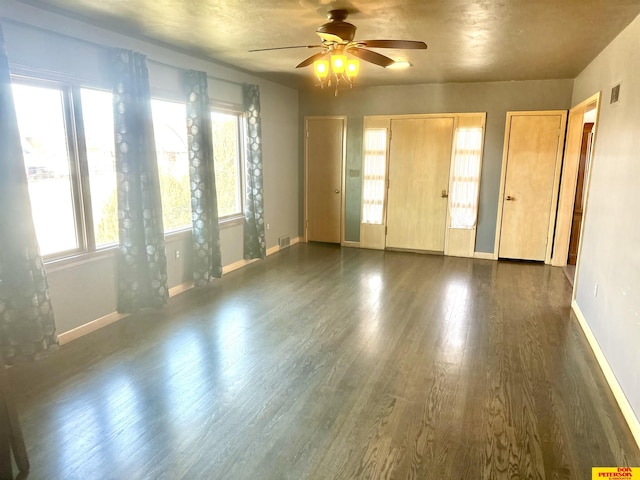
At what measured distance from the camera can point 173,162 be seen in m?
4.48

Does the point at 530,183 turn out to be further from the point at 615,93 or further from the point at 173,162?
the point at 173,162

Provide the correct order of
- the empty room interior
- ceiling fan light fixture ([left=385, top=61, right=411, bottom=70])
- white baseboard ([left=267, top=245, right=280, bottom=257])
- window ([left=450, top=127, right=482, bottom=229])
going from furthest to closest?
white baseboard ([left=267, top=245, right=280, bottom=257])
window ([left=450, top=127, right=482, bottom=229])
ceiling fan light fixture ([left=385, top=61, right=411, bottom=70])
the empty room interior

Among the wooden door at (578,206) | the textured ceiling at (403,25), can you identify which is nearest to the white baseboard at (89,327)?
the textured ceiling at (403,25)

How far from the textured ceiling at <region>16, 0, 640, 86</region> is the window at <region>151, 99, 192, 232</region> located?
2.22 ft

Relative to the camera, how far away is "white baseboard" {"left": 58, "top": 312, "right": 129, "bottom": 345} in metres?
3.33

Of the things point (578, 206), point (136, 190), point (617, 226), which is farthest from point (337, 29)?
point (578, 206)

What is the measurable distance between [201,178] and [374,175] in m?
3.01

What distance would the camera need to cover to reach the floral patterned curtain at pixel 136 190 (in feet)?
11.8

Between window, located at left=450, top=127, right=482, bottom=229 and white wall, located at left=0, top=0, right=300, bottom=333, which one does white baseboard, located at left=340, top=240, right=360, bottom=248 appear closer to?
window, located at left=450, top=127, right=482, bottom=229

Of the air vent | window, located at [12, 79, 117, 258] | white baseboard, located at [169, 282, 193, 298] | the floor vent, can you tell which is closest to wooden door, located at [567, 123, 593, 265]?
the air vent

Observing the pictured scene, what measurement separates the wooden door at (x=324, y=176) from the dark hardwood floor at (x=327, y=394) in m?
2.78

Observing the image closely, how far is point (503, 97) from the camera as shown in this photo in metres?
5.80

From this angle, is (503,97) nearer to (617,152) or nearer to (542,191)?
(542,191)

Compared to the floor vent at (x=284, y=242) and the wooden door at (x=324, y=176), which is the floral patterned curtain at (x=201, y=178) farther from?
the wooden door at (x=324, y=176)
